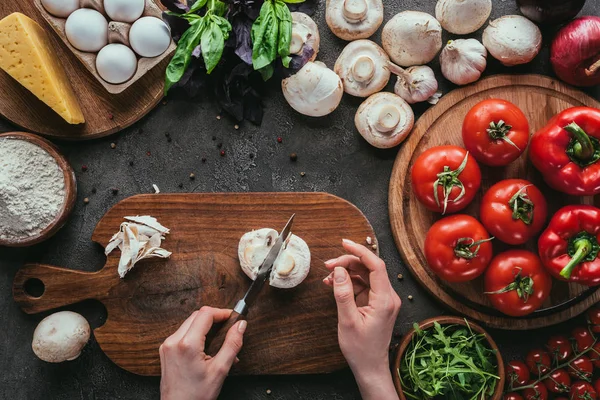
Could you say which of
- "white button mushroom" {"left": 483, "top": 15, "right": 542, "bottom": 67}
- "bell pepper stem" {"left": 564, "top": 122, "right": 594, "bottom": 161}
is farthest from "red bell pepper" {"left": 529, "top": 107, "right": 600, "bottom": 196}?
"white button mushroom" {"left": 483, "top": 15, "right": 542, "bottom": 67}

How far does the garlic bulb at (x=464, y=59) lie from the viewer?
1.87 m

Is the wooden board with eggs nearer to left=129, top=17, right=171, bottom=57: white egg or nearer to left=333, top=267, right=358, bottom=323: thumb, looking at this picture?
left=129, top=17, right=171, bottom=57: white egg

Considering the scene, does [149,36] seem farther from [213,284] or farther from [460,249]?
[460,249]

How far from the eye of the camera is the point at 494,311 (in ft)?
6.30

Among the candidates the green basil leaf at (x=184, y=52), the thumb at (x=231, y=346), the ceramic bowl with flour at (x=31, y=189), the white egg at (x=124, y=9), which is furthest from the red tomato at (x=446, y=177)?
the ceramic bowl with flour at (x=31, y=189)

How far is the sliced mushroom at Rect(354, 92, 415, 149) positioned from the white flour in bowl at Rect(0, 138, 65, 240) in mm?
1058

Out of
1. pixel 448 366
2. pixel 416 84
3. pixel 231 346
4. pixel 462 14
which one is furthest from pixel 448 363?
pixel 462 14

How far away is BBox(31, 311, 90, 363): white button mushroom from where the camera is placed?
1862 millimetres

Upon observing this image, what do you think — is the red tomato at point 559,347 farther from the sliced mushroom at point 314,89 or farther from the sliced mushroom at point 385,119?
the sliced mushroom at point 314,89

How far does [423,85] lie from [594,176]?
2.00ft

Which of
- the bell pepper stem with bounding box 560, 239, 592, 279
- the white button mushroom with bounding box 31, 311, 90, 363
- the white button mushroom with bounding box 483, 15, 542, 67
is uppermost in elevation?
the white button mushroom with bounding box 483, 15, 542, 67

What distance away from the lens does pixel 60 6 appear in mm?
1840

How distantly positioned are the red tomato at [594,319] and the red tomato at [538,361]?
183 mm

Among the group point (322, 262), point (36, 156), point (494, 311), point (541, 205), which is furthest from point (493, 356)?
point (36, 156)
